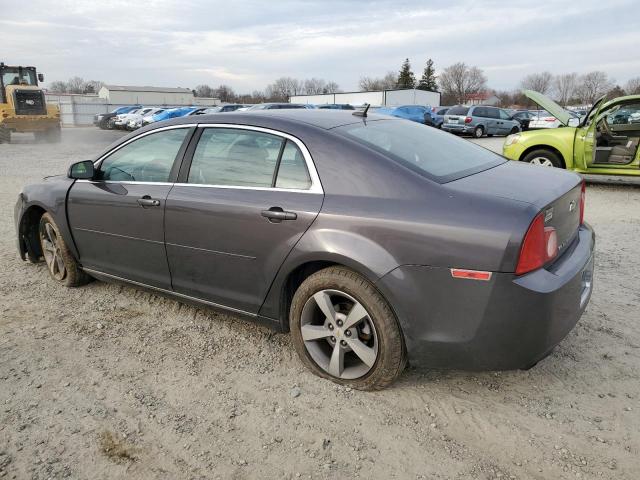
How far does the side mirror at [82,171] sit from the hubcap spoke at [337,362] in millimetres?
2432

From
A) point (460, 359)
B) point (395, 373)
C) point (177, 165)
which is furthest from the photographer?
point (177, 165)

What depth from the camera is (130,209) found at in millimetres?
3570

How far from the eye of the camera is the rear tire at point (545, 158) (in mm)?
8992

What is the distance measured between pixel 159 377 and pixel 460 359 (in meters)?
1.82

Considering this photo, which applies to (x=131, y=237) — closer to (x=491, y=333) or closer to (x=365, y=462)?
(x=365, y=462)

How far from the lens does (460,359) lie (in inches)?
97.7

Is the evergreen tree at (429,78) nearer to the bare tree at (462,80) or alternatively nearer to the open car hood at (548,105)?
the bare tree at (462,80)

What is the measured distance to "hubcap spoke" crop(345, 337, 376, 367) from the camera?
8.90 ft

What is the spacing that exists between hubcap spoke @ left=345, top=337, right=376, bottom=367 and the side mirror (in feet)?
8.24

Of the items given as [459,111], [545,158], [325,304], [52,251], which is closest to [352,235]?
[325,304]

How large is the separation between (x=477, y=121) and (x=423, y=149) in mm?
23063

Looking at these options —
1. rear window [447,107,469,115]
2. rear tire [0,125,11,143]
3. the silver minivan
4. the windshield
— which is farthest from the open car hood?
the windshield

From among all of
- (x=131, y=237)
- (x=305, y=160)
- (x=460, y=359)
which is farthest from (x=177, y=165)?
(x=460, y=359)

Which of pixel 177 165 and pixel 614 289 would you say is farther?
pixel 614 289
